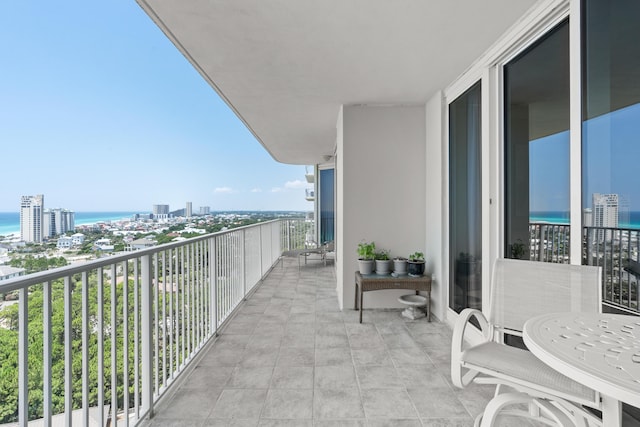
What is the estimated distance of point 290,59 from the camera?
8.98 ft

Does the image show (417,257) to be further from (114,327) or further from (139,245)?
(114,327)

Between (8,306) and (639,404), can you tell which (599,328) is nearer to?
(639,404)

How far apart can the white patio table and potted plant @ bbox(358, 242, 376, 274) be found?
228 cm

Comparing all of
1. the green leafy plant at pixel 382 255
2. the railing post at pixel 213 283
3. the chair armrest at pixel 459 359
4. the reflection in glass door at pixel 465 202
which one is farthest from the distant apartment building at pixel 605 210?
the railing post at pixel 213 283

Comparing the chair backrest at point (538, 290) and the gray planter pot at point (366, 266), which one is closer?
the chair backrest at point (538, 290)

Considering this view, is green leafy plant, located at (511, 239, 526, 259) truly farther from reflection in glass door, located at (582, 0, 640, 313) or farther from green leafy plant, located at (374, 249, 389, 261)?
green leafy plant, located at (374, 249, 389, 261)

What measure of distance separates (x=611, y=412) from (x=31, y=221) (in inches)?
181

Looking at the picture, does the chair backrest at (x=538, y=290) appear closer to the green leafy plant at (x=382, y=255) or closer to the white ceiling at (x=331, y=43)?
the white ceiling at (x=331, y=43)

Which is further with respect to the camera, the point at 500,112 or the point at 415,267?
the point at 415,267

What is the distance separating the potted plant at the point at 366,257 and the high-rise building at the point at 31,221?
9.37 ft

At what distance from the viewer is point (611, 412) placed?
111 cm

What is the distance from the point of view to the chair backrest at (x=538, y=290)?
5.07ft

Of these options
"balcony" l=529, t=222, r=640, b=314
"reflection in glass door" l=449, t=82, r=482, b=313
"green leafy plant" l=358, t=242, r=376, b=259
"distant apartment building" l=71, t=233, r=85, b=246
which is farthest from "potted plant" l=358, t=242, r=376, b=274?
"distant apartment building" l=71, t=233, r=85, b=246

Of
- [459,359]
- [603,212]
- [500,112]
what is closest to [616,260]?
[603,212]
